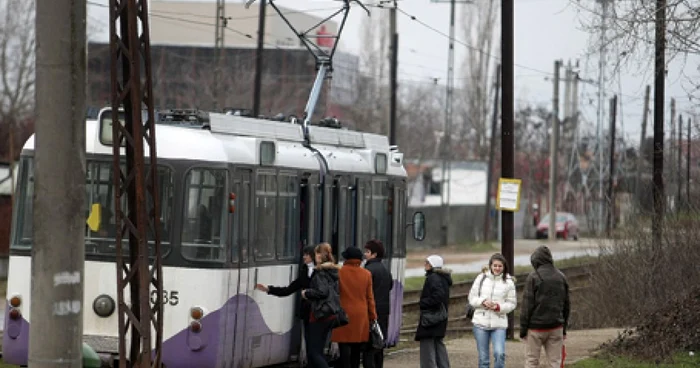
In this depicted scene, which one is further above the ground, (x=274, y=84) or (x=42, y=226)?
(x=274, y=84)

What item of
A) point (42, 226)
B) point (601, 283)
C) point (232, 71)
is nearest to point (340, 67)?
point (232, 71)

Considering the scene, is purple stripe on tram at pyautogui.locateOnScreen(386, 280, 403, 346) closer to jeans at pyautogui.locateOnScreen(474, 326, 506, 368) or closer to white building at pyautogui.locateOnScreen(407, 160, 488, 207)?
jeans at pyautogui.locateOnScreen(474, 326, 506, 368)

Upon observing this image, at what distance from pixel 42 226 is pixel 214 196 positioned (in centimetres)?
555

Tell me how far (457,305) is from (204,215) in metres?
18.1

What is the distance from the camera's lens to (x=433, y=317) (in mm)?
15719

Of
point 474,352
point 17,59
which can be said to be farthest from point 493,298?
point 17,59

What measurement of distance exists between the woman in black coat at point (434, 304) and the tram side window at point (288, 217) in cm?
155

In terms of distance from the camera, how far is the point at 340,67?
95.9m

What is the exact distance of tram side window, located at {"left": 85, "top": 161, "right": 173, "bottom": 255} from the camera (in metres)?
14.4

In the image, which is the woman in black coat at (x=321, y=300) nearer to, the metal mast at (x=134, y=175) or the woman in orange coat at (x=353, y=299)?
the woman in orange coat at (x=353, y=299)

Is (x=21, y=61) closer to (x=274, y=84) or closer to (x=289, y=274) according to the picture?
(x=289, y=274)

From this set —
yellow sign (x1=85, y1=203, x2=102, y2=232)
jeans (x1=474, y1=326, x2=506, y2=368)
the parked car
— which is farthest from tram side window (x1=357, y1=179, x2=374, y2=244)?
the parked car

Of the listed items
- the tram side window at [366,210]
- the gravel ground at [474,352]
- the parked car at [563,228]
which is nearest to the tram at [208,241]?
the tram side window at [366,210]

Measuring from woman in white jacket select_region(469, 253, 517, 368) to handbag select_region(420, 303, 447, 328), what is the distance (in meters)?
0.37
